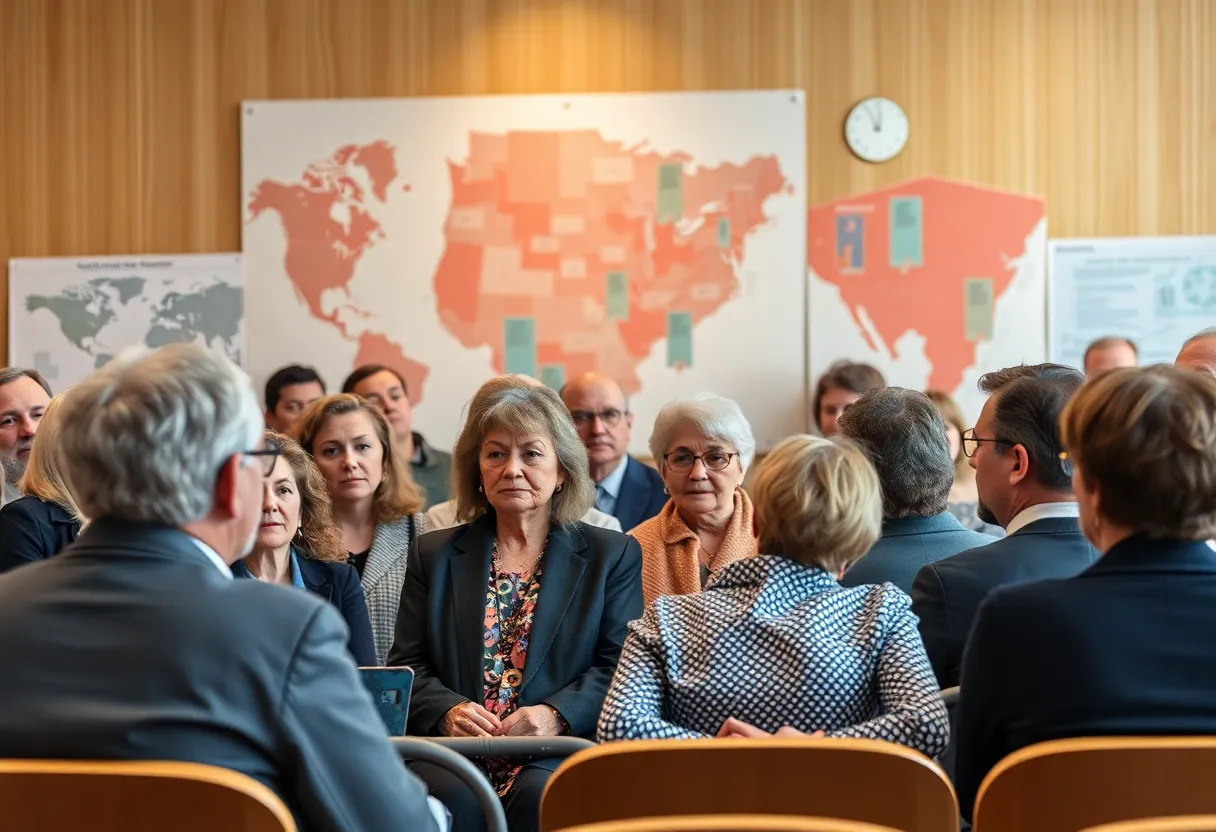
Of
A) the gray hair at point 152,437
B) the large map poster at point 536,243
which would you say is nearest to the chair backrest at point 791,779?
the gray hair at point 152,437

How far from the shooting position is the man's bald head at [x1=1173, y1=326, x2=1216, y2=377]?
3494mm

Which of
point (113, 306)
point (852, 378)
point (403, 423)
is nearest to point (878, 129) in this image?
point (852, 378)

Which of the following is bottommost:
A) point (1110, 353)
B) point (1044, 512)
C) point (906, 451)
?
point (1044, 512)

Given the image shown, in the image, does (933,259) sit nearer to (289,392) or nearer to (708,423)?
(708,423)

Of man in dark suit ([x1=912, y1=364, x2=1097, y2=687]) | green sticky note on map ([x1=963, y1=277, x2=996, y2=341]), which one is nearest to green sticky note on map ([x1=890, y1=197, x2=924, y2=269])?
green sticky note on map ([x1=963, y1=277, x2=996, y2=341])

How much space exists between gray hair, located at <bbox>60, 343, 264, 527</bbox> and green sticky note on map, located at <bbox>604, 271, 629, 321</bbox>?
439 centimetres

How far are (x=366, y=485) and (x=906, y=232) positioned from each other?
3.03 meters

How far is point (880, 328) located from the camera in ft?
19.7

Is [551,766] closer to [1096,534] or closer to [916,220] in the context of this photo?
[1096,534]

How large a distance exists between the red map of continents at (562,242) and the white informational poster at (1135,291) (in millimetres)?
1393

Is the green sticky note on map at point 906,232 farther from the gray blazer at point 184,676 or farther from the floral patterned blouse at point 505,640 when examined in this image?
the gray blazer at point 184,676

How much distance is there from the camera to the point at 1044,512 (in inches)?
103

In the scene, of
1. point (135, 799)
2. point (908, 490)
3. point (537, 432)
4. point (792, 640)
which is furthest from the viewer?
point (537, 432)

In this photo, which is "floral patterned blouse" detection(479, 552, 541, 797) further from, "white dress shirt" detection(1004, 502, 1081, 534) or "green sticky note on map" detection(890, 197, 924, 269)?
"green sticky note on map" detection(890, 197, 924, 269)
